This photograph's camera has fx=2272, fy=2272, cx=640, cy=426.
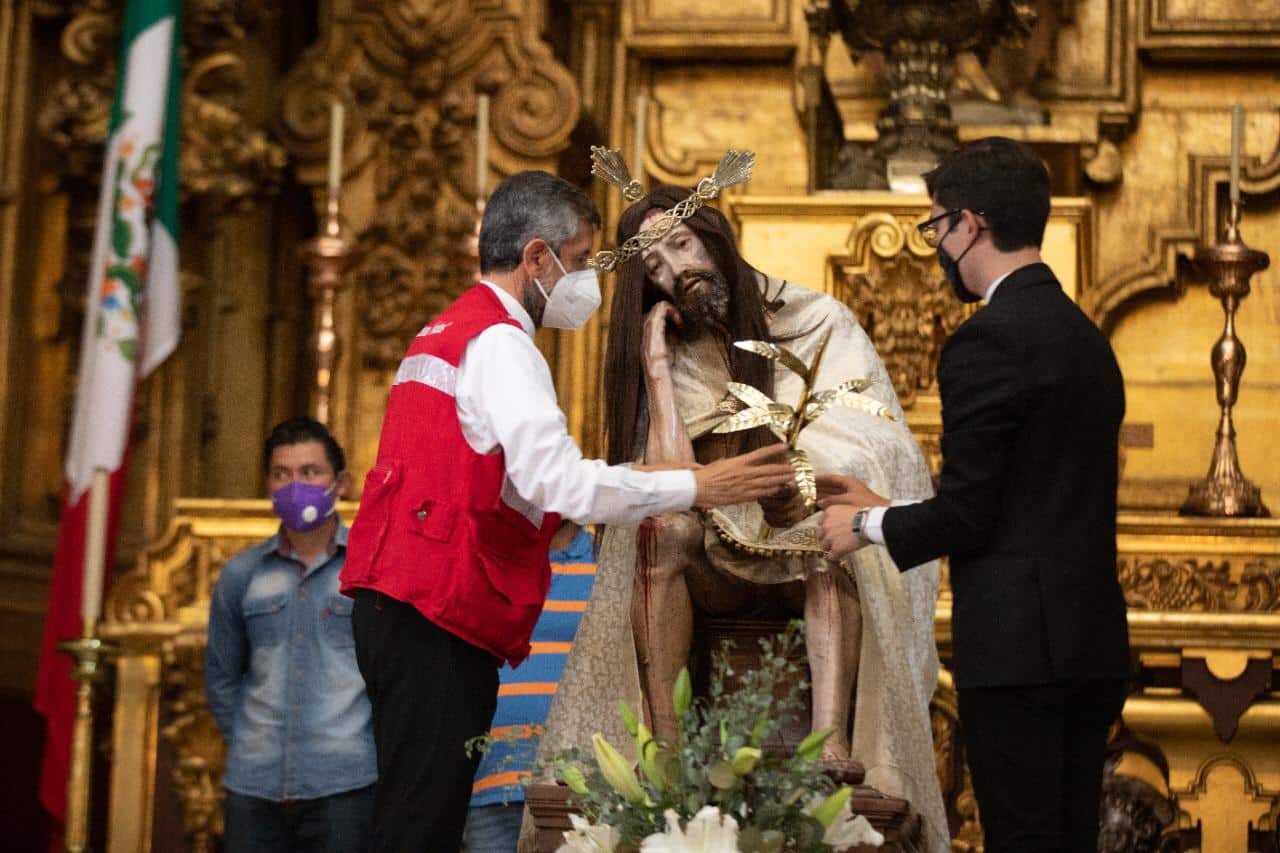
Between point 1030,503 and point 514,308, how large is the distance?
116 centimetres

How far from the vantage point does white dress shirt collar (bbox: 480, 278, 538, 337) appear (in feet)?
14.3

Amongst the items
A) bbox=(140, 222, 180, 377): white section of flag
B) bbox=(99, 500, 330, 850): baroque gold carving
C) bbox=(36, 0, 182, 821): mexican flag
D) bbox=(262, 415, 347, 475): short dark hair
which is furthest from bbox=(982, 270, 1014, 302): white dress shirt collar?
bbox=(140, 222, 180, 377): white section of flag

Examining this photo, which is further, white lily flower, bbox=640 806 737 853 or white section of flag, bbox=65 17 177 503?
white section of flag, bbox=65 17 177 503

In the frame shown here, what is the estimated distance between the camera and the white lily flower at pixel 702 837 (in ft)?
11.7

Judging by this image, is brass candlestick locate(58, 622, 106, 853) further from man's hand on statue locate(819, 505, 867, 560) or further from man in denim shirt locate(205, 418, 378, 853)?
man's hand on statue locate(819, 505, 867, 560)

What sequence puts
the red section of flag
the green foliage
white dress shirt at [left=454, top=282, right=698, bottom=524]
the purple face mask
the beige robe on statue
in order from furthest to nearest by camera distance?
the red section of flag < the purple face mask < the beige robe on statue < white dress shirt at [left=454, top=282, right=698, bottom=524] < the green foliage

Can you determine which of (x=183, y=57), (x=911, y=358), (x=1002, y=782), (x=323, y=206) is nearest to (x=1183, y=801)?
(x=911, y=358)

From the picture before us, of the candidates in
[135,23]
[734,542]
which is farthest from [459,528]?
[135,23]

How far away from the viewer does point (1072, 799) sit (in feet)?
12.2

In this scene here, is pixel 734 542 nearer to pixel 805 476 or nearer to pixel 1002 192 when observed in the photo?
pixel 805 476

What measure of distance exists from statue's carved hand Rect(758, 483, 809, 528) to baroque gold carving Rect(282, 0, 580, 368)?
2757 millimetres

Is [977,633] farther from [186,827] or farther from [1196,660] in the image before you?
[186,827]

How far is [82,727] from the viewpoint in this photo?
5.39m

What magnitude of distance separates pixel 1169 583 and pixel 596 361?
84.2 inches
